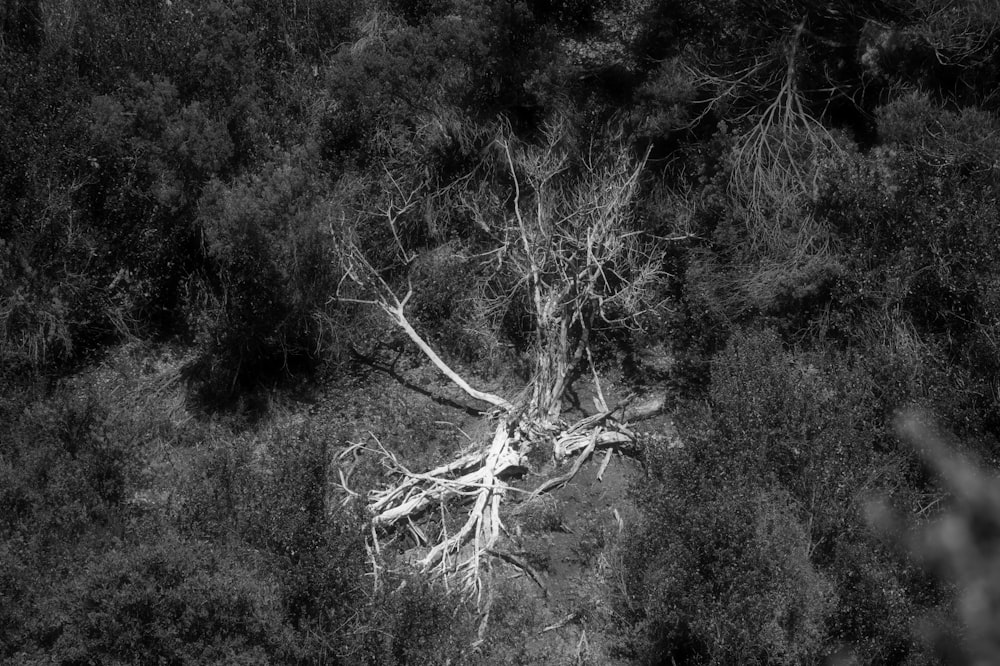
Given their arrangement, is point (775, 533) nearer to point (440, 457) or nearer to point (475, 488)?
point (475, 488)

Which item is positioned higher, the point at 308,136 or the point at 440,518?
the point at 308,136

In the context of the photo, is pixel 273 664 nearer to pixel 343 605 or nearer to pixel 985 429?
pixel 343 605

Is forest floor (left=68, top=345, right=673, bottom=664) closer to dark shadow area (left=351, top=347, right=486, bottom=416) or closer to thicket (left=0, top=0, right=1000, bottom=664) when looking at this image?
dark shadow area (left=351, top=347, right=486, bottom=416)

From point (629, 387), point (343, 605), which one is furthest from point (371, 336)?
point (343, 605)

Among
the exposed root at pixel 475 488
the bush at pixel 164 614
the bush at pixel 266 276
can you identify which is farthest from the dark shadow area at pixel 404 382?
the bush at pixel 164 614

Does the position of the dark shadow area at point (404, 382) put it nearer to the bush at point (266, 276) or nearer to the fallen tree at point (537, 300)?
the fallen tree at point (537, 300)
